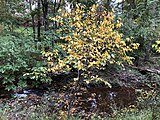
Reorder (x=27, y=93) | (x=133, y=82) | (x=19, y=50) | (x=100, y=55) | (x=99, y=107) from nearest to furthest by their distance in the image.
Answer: (x=100, y=55) < (x=99, y=107) < (x=27, y=93) < (x=19, y=50) < (x=133, y=82)

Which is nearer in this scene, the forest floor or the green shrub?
the forest floor

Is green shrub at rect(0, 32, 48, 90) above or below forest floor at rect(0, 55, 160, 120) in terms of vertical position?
above

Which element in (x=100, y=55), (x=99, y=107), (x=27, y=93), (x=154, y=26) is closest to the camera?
(x=100, y=55)

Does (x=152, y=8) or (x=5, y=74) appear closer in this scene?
(x=5, y=74)

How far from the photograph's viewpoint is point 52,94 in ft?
20.1

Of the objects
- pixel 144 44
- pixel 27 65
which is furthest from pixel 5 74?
pixel 144 44

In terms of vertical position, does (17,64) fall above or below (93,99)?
above

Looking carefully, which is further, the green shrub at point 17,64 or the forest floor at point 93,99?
the green shrub at point 17,64

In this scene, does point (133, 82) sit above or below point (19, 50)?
below

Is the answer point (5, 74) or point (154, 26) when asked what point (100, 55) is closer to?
point (5, 74)

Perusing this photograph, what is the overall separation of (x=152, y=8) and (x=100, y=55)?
6704mm

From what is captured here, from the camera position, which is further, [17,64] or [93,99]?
[93,99]

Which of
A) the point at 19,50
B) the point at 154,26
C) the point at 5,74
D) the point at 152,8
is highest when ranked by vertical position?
the point at 152,8

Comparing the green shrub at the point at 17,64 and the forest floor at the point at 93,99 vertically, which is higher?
the green shrub at the point at 17,64
